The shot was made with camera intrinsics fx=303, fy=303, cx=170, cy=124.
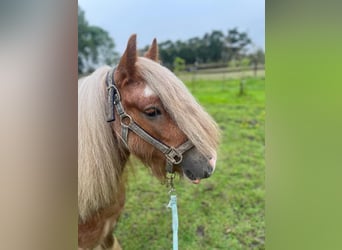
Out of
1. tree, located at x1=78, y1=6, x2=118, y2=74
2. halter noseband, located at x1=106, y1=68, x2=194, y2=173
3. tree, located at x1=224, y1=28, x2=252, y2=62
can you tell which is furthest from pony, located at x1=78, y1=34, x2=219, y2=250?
tree, located at x1=224, y1=28, x2=252, y2=62

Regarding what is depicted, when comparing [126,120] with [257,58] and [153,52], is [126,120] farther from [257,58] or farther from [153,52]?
[257,58]

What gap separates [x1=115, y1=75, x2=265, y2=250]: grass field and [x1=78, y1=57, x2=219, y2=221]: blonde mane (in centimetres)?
11

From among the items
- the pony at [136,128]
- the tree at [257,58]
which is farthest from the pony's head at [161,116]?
the tree at [257,58]

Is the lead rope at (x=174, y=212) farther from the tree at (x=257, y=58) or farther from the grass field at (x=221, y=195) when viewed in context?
the tree at (x=257, y=58)

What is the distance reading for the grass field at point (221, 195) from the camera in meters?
0.90

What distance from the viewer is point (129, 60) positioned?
76cm

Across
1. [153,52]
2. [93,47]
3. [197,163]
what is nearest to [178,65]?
[153,52]

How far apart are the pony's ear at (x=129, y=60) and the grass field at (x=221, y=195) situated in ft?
0.84

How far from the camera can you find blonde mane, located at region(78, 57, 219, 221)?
29.2 inches

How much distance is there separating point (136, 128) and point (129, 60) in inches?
6.7

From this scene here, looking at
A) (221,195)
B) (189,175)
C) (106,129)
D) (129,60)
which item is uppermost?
(129,60)

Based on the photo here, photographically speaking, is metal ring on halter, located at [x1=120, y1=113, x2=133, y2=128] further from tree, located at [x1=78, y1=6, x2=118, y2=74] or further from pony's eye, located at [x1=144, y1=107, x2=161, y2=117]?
tree, located at [x1=78, y1=6, x2=118, y2=74]
